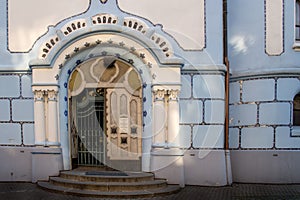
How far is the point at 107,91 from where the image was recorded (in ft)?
27.8

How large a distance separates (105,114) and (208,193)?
352cm

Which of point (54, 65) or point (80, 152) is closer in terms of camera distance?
point (54, 65)

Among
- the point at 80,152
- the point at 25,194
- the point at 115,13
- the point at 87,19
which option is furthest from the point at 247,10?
the point at 25,194

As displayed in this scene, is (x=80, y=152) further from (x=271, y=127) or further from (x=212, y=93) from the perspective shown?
(x=271, y=127)

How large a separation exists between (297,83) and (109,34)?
17.7 ft

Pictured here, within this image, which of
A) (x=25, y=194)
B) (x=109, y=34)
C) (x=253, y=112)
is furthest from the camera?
(x=253, y=112)

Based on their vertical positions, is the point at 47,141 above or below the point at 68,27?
below

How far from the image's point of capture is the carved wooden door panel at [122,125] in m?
8.40

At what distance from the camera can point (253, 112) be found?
845 centimetres

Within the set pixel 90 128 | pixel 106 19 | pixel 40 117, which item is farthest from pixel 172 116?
pixel 40 117

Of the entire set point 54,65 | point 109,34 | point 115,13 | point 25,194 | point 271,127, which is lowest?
point 25,194

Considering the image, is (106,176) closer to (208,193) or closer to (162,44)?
(208,193)

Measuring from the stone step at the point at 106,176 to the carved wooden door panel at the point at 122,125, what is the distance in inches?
29.9

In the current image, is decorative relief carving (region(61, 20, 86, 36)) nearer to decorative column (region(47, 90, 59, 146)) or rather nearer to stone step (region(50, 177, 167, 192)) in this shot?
decorative column (region(47, 90, 59, 146))
